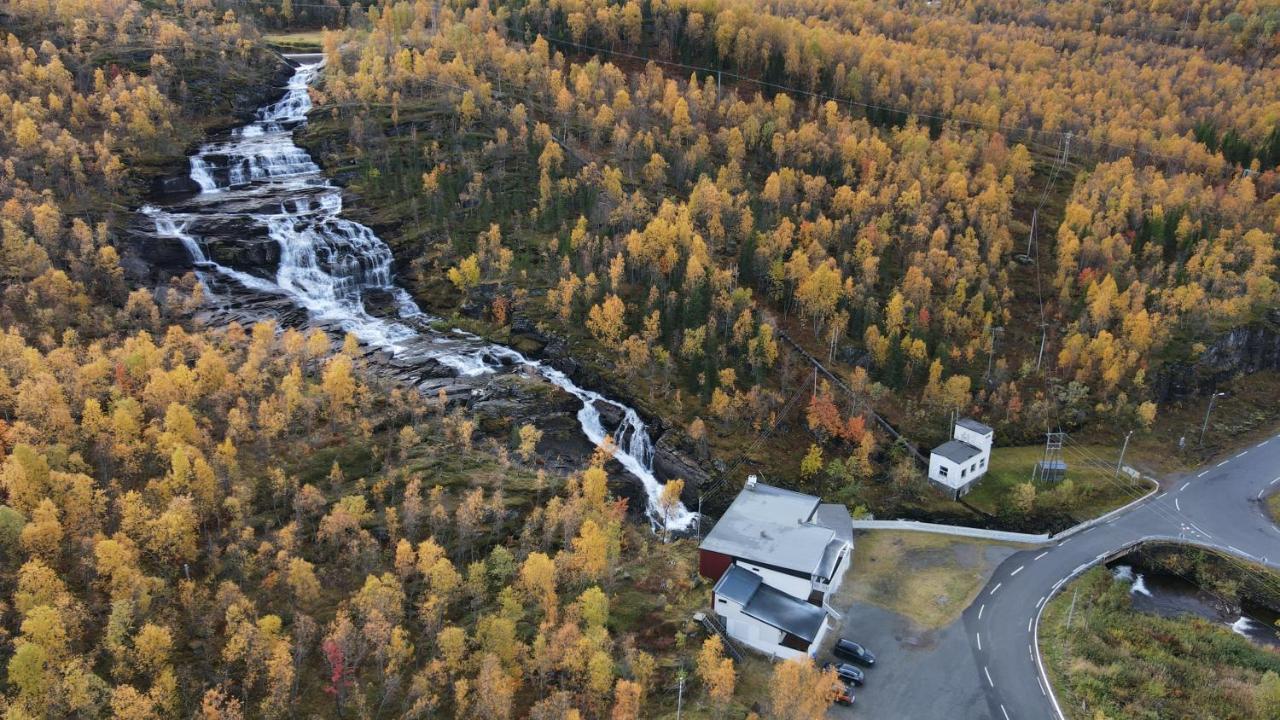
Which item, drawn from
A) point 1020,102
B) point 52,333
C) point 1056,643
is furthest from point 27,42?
point 1020,102

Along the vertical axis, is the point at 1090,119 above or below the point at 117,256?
above

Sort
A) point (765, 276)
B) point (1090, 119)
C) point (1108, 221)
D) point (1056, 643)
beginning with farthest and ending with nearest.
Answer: point (1090, 119) < point (1108, 221) < point (765, 276) < point (1056, 643)

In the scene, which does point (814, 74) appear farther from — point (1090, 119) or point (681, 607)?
point (681, 607)

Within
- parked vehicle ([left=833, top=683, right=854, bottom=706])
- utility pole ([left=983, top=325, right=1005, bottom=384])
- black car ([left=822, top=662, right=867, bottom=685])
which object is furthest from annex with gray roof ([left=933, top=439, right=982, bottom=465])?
parked vehicle ([left=833, top=683, right=854, bottom=706])

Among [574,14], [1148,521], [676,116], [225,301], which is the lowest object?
[1148,521]

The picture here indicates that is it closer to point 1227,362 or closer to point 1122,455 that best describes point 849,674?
point 1122,455

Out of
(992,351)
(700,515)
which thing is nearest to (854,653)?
(700,515)

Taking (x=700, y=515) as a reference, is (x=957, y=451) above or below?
above
